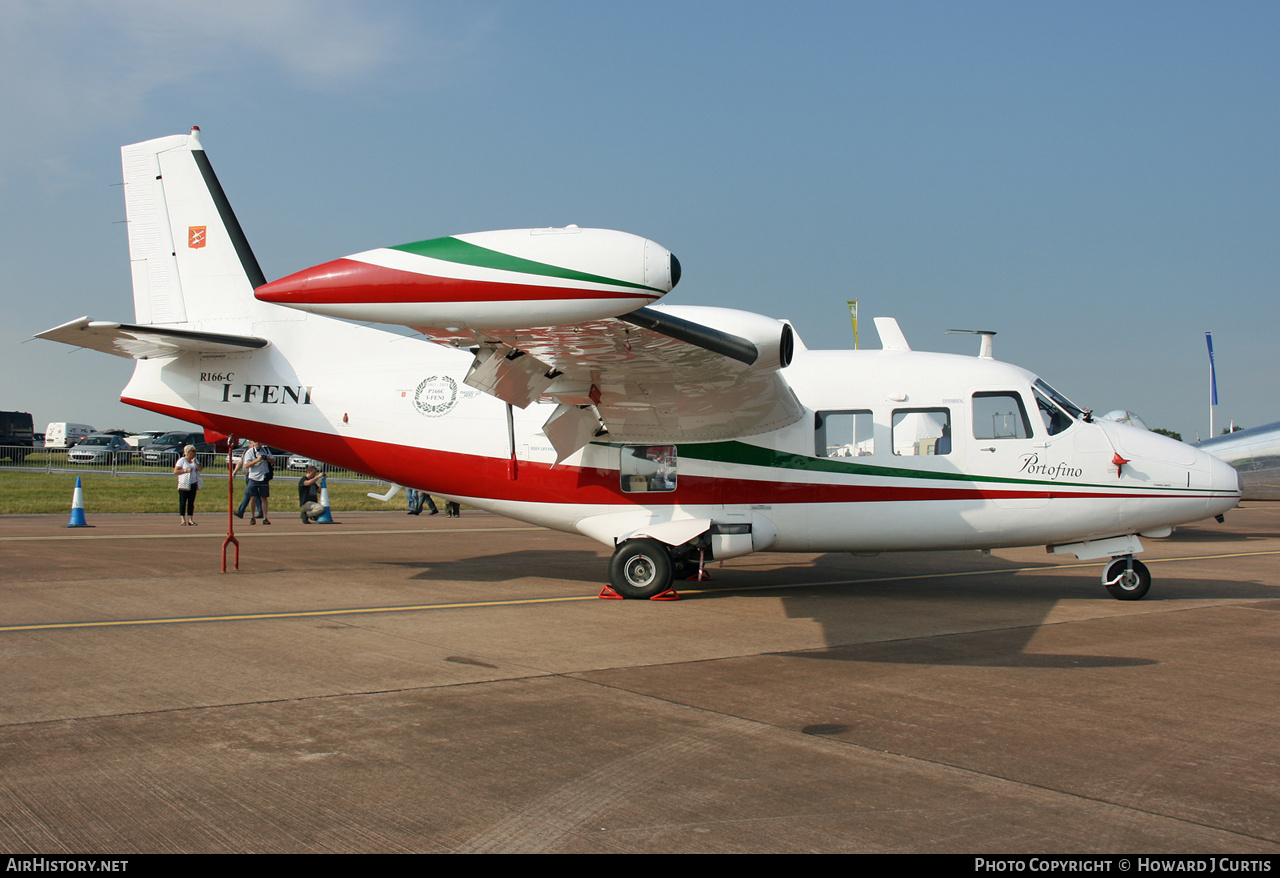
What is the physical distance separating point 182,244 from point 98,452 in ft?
147

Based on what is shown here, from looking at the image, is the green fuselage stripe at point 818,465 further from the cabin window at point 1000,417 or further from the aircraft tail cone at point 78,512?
the aircraft tail cone at point 78,512

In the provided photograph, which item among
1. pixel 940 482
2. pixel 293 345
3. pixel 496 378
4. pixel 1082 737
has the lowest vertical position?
pixel 1082 737

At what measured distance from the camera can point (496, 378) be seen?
8391mm

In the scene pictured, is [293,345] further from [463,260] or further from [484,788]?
[484,788]

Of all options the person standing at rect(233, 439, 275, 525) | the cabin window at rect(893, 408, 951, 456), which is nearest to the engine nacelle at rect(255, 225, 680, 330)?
the cabin window at rect(893, 408, 951, 456)

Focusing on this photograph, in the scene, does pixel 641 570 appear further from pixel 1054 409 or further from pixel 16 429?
pixel 16 429

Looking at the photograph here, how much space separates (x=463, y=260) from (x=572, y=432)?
519cm

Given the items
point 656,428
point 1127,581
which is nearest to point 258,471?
point 656,428

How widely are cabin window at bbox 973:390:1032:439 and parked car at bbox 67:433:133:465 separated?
4595 cm

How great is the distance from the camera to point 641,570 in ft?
35.0

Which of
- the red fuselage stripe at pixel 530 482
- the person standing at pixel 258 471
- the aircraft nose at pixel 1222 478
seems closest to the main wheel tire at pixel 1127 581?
the red fuselage stripe at pixel 530 482

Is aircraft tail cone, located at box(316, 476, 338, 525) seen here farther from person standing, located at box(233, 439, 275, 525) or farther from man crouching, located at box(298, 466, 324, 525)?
person standing, located at box(233, 439, 275, 525)
